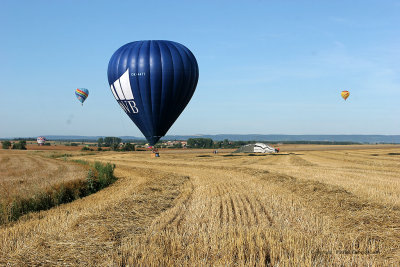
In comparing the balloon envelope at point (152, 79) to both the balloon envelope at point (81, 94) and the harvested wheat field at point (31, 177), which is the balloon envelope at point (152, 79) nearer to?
the harvested wheat field at point (31, 177)

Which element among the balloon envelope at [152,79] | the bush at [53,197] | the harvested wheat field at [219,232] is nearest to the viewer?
the harvested wheat field at [219,232]

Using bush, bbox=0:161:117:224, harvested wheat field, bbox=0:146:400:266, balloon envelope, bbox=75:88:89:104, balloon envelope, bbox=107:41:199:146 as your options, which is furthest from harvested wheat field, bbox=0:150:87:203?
balloon envelope, bbox=75:88:89:104

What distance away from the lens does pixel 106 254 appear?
6.98 m

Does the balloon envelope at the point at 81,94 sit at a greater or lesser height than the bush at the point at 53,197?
greater

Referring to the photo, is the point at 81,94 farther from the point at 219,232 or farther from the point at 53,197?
the point at 219,232

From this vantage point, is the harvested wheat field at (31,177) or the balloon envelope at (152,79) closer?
the harvested wheat field at (31,177)

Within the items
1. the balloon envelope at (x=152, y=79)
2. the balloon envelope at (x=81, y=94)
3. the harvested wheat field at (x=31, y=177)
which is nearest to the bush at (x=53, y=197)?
the harvested wheat field at (x=31, y=177)

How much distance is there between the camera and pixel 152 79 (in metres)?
30.3

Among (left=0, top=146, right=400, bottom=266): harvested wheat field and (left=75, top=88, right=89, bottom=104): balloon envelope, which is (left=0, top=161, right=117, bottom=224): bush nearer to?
(left=0, top=146, right=400, bottom=266): harvested wheat field

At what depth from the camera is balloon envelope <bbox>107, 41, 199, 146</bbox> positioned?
3031 cm

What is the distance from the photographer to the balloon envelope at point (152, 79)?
30.3 metres

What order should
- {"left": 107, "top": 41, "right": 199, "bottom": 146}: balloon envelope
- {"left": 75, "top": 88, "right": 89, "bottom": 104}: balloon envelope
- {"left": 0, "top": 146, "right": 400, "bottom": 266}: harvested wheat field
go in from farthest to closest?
{"left": 75, "top": 88, "right": 89, "bottom": 104}: balloon envelope < {"left": 107, "top": 41, "right": 199, "bottom": 146}: balloon envelope < {"left": 0, "top": 146, "right": 400, "bottom": 266}: harvested wheat field

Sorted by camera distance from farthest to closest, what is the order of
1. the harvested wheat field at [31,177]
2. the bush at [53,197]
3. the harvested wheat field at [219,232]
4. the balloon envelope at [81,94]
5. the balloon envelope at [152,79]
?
1. the balloon envelope at [81,94]
2. the balloon envelope at [152,79]
3. the harvested wheat field at [31,177]
4. the bush at [53,197]
5. the harvested wheat field at [219,232]

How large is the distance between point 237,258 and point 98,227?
160 inches
